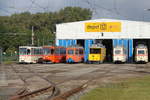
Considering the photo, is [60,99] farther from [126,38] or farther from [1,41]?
[1,41]

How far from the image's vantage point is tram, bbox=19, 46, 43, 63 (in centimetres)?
5500

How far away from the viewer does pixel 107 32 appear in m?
67.0

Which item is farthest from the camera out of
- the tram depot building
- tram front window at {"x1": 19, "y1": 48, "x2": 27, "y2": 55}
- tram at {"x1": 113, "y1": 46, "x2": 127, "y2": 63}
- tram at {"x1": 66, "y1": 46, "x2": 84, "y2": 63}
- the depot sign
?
the depot sign

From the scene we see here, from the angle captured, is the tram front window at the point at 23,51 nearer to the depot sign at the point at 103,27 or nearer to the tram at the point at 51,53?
the tram at the point at 51,53

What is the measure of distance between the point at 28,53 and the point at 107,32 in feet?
58.8

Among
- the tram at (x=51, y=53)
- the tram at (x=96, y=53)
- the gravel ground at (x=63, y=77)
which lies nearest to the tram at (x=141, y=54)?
the tram at (x=96, y=53)

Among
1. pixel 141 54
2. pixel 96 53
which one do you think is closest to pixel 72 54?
pixel 96 53

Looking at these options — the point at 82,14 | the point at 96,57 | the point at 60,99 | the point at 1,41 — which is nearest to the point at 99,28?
the point at 96,57

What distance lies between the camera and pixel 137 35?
65.4m

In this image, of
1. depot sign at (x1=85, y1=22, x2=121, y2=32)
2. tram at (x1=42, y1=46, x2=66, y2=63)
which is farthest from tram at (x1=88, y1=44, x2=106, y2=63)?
depot sign at (x1=85, y1=22, x2=121, y2=32)

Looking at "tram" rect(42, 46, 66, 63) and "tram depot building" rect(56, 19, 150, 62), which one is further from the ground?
"tram depot building" rect(56, 19, 150, 62)

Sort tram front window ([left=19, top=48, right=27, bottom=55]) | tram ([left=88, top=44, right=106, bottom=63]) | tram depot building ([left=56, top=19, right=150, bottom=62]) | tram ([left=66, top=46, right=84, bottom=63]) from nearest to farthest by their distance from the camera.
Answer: tram front window ([left=19, top=48, right=27, bottom=55]) < tram ([left=88, top=44, right=106, bottom=63]) < tram ([left=66, top=46, right=84, bottom=63]) < tram depot building ([left=56, top=19, right=150, bottom=62])

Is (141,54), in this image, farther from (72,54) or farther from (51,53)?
(51,53)

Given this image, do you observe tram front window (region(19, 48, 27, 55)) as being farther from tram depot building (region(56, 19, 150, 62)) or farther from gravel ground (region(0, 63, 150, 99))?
gravel ground (region(0, 63, 150, 99))
